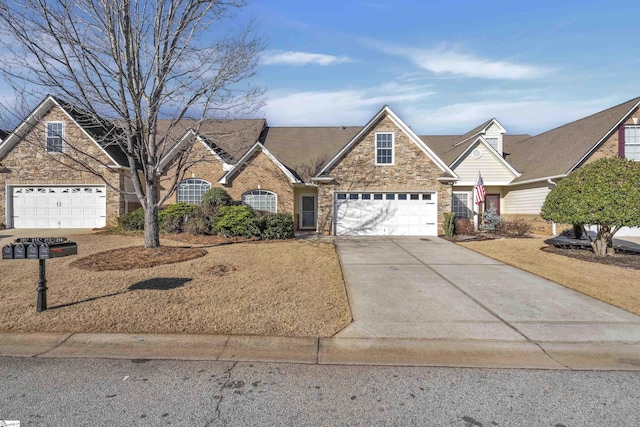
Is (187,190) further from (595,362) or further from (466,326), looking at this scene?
(595,362)

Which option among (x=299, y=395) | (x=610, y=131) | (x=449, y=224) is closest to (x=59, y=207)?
(x=299, y=395)

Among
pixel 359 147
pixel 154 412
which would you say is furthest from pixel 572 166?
pixel 154 412

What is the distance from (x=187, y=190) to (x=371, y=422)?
1779cm

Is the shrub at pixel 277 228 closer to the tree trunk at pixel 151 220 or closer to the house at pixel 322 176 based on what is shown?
the house at pixel 322 176

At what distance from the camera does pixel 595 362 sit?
4145 mm

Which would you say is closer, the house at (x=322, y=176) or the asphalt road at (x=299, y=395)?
the asphalt road at (x=299, y=395)

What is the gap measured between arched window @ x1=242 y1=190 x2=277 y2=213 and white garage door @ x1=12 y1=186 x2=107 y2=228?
7.69 metres

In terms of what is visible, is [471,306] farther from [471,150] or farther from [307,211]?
[471,150]

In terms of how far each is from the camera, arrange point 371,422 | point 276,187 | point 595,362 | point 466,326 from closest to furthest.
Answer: point 371,422 → point 595,362 → point 466,326 → point 276,187

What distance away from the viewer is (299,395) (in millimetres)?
3377

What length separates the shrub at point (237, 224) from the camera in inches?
576

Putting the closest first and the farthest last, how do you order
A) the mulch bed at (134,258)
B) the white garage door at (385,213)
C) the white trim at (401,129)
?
the mulch bed at (134,258), the white trim at (401,129), the white garage door at (385,213)

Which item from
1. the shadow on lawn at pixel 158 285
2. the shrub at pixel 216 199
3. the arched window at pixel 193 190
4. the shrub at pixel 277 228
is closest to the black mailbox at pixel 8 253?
the shadow on lawn at pixel 158 285

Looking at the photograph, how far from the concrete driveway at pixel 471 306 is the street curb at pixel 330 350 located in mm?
249
